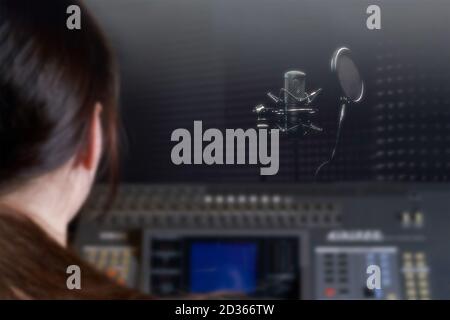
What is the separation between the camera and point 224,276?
82 centimetres

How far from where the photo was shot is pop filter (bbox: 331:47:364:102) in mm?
834

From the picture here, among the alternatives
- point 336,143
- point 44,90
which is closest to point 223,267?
point 336,143

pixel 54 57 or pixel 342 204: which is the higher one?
pixel 54 57

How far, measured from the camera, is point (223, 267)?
82 cm

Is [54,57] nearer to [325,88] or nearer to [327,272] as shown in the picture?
[325,88]

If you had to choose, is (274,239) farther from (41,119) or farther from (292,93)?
(41,119)

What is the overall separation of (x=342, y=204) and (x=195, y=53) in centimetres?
32

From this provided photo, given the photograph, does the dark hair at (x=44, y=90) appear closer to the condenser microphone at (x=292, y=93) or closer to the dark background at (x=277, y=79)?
the dark background at (x=277, y=79)

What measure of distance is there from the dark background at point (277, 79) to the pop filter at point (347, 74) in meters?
0.01

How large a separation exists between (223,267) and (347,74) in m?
0.34

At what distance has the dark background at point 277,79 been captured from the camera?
2.71ft

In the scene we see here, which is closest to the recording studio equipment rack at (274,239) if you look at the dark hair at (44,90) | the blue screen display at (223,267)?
the blue screen display at (223,267)
